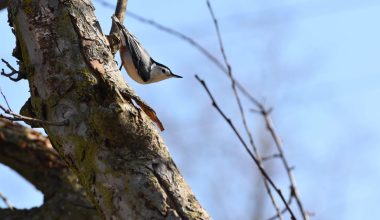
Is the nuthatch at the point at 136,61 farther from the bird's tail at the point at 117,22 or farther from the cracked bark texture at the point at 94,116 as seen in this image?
the cracked bark texture at the point at 94,116

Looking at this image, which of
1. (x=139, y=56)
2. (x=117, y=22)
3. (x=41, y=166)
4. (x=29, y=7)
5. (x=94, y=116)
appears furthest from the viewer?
(x=139, y=56)

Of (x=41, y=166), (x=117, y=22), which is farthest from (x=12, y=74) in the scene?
(x=41, y=166)

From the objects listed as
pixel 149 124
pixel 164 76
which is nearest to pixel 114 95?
pixel 149 124

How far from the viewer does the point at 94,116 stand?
1631 millimetres

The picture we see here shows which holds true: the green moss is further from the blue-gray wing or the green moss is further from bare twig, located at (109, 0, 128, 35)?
the blue-gray wing

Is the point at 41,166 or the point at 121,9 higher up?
the point at 121,9

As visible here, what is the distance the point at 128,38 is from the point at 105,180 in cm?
136

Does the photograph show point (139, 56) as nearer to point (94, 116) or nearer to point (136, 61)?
point (136, 61)

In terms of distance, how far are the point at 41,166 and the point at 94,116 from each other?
141cm

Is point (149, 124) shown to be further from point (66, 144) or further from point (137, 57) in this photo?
point (137, 57)

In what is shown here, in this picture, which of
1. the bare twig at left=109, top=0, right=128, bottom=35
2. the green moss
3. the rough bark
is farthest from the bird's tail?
the rough bark

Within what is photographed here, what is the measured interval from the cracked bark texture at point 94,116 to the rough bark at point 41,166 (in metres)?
1.00

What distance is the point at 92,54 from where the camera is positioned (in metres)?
1.79

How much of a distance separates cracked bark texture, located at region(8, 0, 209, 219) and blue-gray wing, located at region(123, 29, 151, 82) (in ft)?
3.20
